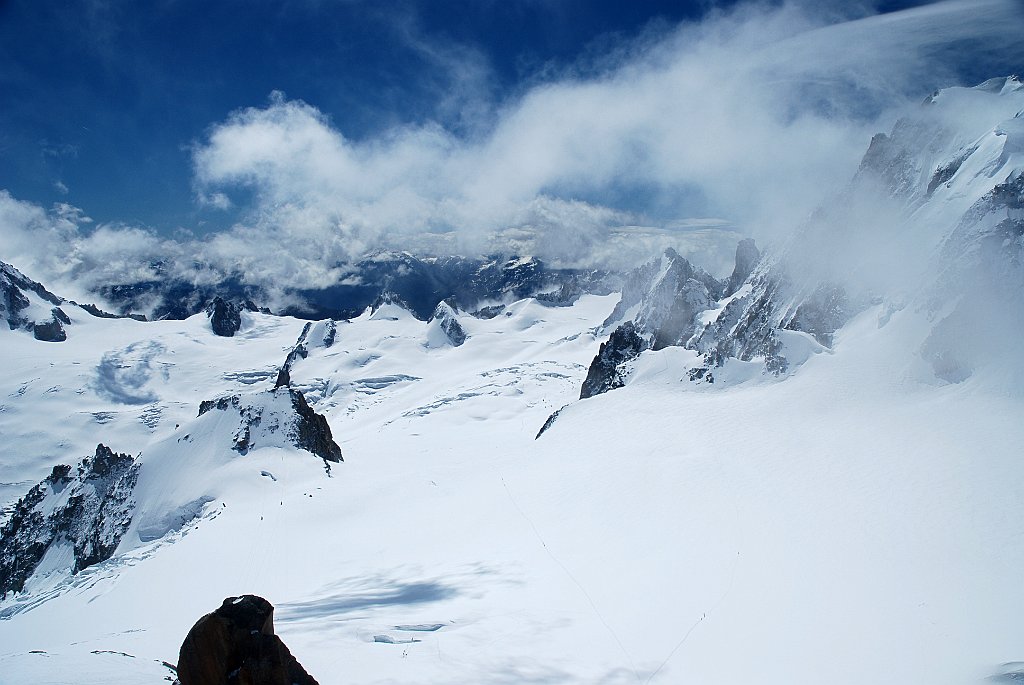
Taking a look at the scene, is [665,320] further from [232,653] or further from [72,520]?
[232,653]

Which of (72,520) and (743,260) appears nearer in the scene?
(72,520)

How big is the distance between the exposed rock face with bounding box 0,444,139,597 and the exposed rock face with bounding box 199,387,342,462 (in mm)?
8649

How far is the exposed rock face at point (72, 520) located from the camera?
44781 millimetres

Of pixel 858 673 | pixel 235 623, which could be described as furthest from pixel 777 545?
pixel 235 623

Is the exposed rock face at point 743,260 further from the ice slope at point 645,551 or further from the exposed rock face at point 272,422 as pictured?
the exposed rock face at point 272,422

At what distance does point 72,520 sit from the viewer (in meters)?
52.4

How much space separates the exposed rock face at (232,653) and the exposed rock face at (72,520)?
1574 inches

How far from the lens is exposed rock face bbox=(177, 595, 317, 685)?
9.46 metres

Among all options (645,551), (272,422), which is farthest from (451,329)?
(645,551)

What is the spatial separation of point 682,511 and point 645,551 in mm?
4017

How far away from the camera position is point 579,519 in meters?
25.5

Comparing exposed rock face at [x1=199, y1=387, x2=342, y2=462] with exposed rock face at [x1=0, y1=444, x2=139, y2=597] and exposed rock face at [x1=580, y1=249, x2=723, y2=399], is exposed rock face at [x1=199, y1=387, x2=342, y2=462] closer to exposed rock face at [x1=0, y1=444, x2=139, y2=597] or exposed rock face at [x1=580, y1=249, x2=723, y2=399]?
exposed rock face at [x1=0, y1=444, x2=139, y2=597]

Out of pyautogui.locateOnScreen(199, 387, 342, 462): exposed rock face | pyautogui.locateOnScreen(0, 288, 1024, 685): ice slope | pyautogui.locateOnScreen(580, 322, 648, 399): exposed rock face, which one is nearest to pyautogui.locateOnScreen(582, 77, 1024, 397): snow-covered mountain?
pyautogui.locateOnScreen(580, 322, 648, 399): exposed rock face

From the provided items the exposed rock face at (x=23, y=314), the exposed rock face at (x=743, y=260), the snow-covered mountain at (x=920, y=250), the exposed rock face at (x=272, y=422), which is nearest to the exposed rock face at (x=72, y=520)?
the exposed rock face at (x=272, y=422)
